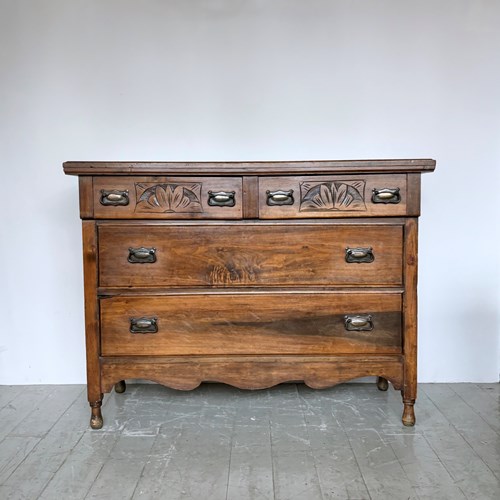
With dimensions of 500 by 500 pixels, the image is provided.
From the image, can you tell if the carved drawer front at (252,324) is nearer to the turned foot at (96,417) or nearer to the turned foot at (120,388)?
the turned foot at (96,417)

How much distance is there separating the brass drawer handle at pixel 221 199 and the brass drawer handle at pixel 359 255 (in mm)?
517

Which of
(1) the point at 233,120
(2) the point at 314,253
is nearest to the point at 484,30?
(1) the point at 233,120

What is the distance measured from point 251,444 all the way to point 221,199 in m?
0.98

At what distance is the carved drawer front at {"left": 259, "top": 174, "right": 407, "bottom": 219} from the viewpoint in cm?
208

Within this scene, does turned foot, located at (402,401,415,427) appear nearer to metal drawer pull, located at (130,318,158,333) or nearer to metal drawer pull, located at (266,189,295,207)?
metal drawer pull, located at (266,189,295,207)

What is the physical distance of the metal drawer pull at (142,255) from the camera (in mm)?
2107

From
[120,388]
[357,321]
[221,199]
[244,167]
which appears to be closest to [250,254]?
[221,199]

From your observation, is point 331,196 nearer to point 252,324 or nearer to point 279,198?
point 279,198

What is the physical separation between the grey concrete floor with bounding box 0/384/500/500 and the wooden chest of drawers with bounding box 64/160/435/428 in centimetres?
21

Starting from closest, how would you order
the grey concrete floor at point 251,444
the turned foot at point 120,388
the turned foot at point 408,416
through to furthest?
the grey concrete floor at point 251,444 < the turned foot at point 408,416 < the turned foot at point 120,388

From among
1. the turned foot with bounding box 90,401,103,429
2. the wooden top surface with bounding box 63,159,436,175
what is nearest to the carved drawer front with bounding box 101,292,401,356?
the turned foot with bounding box 90,401,103,429

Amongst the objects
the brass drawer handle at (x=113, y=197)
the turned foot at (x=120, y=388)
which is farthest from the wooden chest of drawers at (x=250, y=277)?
the turned foot at (x=120, y=388)

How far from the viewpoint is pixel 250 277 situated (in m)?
2.12

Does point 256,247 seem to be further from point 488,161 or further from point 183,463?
point 488,161
